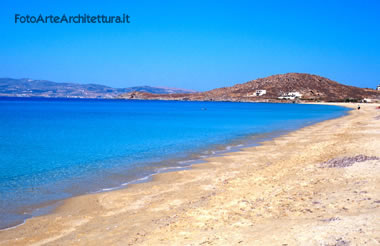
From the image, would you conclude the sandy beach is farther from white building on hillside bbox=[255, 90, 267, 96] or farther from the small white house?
white building on hillside bbox=[255, 90, 267, 96]

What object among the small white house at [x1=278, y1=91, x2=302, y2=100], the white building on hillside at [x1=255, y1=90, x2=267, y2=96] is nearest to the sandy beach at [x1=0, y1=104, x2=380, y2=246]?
the small white house at [x1=278, y1=91, x2=302, y2=100]

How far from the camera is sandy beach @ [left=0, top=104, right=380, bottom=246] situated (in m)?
5.78

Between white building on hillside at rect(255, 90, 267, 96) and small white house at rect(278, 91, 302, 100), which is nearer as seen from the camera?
small white house at rect(278, 91, 302, 100)

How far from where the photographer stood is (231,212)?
7387 mm

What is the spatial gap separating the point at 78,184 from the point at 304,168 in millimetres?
8037

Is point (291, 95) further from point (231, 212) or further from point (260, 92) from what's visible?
point (231, 212)

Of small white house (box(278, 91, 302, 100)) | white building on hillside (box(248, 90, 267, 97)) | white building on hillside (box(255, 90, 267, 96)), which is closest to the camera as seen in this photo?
small white house (box(278, 91, 302, 100))

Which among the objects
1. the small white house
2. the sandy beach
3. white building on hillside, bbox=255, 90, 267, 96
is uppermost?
white building on hillside, bbox=255, 90, 267, 96

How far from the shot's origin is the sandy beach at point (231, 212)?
5.78 metres

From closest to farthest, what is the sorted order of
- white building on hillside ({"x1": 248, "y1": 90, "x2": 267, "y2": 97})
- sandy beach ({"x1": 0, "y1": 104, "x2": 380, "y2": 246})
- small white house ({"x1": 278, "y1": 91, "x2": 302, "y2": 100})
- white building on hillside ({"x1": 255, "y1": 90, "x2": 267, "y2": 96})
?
1. sandy beach ({"x1": 0, "y1": 104, "x2": 380, "y2": 246})
2. small white house ({"x1": 278, "y1": 91, "x2": 302, "y2": 100})
3. white building on hillside ({"x1": 255, "y1": 90, "x2": 267, "y2": 96})
4. white building on hillside ({"x1": 248, "y1": 90, "x2": 267, "y2": 97})

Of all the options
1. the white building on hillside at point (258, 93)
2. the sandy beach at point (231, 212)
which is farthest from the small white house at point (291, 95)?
the sandy beach at point (231, 212)

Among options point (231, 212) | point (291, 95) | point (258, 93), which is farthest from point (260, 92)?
point (231, 212)

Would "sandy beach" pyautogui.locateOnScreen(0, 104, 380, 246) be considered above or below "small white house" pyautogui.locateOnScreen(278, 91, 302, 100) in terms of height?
below

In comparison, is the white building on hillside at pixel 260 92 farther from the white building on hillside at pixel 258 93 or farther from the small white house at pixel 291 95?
the small white house at pixel 291 95
